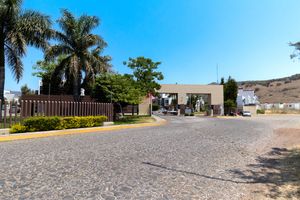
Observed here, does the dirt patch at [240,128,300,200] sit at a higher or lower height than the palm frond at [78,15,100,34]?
lower

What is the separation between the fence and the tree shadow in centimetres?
1284

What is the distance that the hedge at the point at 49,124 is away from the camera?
14250mm

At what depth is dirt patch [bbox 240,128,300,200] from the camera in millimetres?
5609

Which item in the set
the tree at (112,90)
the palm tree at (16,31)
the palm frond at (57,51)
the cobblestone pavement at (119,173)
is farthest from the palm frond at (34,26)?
the cobblestone pavement at (119,173)

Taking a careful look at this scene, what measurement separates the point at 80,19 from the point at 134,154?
61.0 feet

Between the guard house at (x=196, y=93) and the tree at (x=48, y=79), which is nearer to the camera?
the tree at (x=48, y=79)

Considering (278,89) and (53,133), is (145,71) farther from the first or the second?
(278,89)

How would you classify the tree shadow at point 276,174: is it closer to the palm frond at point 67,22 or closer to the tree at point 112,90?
the tree at point 112,90

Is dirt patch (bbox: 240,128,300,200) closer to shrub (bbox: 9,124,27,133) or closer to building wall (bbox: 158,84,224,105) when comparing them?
shrub (bbox: 9,124,27,133)

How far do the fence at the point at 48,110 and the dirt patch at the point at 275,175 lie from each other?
12.9 m

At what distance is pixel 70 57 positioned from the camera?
2409 centimetres

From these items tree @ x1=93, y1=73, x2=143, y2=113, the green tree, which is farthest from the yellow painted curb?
the green tree

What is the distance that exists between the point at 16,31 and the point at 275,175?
17939 millimetres

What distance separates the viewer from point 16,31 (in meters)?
18.5
